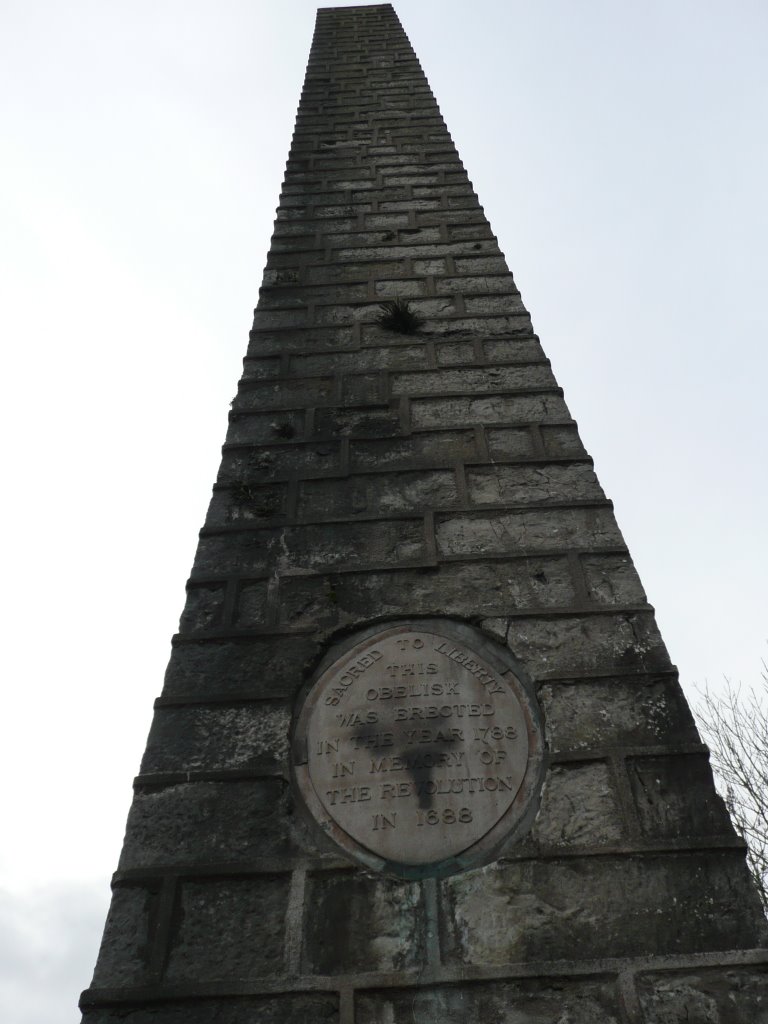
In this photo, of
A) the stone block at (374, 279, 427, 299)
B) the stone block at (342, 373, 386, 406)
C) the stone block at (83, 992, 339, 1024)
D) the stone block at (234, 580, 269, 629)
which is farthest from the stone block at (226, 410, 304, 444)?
the stone block at (83, 992, 339, 1024)

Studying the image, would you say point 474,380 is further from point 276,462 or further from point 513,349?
point 276,462

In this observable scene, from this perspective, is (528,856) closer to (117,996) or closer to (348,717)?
(348,717)

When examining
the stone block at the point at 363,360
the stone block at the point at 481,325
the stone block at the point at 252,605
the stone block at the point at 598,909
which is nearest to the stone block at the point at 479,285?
the stone block at the point at 481,325

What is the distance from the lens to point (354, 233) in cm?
561

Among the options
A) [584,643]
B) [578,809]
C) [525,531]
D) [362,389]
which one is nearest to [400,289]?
[362,389]

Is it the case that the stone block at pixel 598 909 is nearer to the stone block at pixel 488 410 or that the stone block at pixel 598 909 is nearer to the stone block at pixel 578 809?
the stone block at pixel 578 809

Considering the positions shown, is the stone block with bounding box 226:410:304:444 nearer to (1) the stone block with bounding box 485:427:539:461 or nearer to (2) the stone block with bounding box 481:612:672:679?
(1) the stone block with bounding box 485:427:539:461

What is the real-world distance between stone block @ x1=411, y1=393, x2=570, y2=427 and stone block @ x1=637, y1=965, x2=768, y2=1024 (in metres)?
2.43

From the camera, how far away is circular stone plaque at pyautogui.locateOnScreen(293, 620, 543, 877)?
8.43 feet

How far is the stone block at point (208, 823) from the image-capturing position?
259cm

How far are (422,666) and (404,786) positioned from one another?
45cm

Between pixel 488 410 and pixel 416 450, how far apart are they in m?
0.45

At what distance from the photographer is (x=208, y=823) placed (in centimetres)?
266

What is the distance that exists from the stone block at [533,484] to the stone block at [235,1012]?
2.01 m
